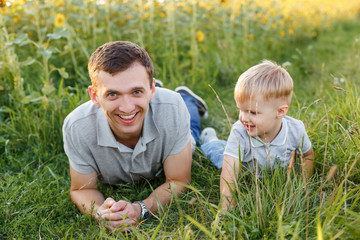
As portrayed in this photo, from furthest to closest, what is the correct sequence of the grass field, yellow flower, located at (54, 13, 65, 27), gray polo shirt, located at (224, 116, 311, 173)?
yellow flower, located at (54, 13, 65, 27) < gray polo shirt, located at (224, 116, 311, 173) < the grass field

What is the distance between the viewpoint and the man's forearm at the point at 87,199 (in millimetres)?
2312

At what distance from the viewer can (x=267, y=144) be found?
7.61 feet

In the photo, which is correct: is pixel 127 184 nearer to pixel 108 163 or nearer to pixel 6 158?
pixel 108 163

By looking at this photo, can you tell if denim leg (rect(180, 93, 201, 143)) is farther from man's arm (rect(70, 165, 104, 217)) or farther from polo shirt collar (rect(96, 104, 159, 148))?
man's arm (rect(70, 165, 104, 217))

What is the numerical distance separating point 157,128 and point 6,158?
146cm

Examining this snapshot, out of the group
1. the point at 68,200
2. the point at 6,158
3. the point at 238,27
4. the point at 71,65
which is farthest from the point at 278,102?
the point at 238,27

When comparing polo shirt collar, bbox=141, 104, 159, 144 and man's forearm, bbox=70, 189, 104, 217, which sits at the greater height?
polo shirt collar, bbox=141, 104, 159, 144

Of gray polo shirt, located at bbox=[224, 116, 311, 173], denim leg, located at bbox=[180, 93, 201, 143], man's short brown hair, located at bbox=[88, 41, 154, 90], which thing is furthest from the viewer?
denim leg, located at bbox=[180, 93, 201, 143]

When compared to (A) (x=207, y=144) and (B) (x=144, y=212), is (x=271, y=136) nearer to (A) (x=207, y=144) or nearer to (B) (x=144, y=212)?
(A) (x=207, y=144)

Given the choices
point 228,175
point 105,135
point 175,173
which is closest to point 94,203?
point 105,135

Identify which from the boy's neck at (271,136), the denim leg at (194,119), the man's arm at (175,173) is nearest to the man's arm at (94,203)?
the man's arm at (175,173)

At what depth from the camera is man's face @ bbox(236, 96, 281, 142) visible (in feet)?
7.05

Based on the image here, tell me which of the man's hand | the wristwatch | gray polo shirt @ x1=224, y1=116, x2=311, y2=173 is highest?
gray polo shirt @ x1=224, y1=116, x2=311, y2=173

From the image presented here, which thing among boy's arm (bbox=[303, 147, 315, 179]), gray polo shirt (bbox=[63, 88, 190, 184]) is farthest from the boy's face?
gray polo shirt (bbox=[63, 88, 190, 184])
